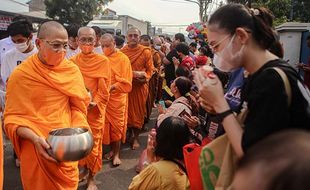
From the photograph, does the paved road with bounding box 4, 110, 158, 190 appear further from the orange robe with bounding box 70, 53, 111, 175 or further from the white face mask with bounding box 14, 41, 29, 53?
the white face mask with bounding box 14, 41, 29, 53

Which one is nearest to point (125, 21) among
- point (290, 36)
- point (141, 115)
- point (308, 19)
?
point (308, 19)

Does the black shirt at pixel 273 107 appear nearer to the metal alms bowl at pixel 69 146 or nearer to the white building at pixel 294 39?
the metal alms bowl at pixel 69 146

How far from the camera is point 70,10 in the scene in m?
31.1

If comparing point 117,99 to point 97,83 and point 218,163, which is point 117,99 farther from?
point 218,163

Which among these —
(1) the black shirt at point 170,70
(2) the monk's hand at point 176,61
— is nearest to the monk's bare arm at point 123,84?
(2) the monk's hand at point 176,61

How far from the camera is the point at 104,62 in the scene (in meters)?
4.69

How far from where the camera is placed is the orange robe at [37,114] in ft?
9.47

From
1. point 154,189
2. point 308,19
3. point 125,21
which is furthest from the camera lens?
point 125,21

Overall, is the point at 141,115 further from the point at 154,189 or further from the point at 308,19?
the point at 308,19

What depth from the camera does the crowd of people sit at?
1351 mm

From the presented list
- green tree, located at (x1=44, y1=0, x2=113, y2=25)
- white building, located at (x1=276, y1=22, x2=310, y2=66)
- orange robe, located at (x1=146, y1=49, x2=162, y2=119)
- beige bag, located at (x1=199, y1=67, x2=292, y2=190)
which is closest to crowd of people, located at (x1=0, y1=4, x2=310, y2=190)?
beige bag, located at (x1=199, y1=67, x2=292, y2=190)

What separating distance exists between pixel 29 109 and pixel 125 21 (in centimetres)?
3771

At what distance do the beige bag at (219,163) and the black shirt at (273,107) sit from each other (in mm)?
156

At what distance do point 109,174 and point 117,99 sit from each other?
121cm
